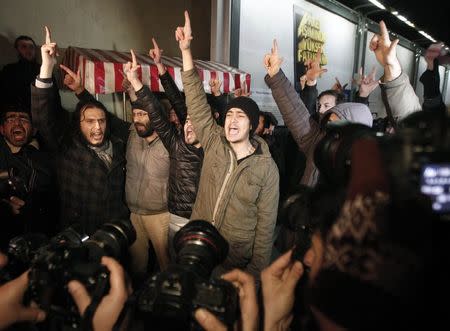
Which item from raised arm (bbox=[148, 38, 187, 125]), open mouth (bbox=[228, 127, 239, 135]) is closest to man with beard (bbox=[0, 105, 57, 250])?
raised arm (bbox=[148, 38, 187, 125])

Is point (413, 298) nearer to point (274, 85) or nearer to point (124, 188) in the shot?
point (274, 85)

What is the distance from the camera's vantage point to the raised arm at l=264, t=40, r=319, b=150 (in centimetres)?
227

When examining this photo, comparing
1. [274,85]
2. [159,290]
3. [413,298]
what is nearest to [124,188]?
[274,85]

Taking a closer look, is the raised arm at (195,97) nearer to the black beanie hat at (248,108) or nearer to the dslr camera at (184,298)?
the black beanie hat at (248,108)

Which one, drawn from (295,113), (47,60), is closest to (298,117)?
(295,113)

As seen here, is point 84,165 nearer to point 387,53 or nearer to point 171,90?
point 171,90

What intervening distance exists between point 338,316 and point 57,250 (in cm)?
90

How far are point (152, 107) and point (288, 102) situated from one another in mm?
1103

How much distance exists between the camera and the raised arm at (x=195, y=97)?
221 centimetres

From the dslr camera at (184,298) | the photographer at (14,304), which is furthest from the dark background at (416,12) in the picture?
the photographer at (14,304)

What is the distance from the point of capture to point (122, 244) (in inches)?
49.9

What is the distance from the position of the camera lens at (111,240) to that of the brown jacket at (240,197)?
2.84 ft

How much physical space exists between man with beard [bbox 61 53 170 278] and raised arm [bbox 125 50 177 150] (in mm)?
97

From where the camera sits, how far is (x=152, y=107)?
8.39 feet
